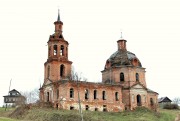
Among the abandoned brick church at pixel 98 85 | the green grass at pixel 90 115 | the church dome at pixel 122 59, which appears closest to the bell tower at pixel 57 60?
the abandoned brick church at pixel 98 85

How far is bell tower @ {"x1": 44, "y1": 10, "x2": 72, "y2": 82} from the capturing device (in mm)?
49719

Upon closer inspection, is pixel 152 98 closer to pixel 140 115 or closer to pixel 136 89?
pixel 136 89

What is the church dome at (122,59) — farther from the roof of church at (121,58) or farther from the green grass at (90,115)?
the green grass at (90,115)

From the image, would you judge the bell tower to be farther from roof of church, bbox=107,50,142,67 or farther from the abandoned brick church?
roof of church, bbox=107,50,142,67

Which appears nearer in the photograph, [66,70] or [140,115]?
[140,115]

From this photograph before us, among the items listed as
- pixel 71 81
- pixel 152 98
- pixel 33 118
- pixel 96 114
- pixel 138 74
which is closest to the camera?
pixel 33 118

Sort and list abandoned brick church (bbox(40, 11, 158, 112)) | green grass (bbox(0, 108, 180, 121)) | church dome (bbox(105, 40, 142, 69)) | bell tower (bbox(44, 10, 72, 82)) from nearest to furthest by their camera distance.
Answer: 1. green grass (bbox(0, 108, 180, 121))
2. abandoned brick church (bbox(40, 11, 158, 112))
3. bell tower (bbox(44, 10, 72, 82))
4. church dome (bbox(105, 40, 142, 69))

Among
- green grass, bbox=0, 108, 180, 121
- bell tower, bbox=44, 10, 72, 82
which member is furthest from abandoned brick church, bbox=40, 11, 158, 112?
green grass, bbox=0, 108, 180, 121

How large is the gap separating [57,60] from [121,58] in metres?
11.7

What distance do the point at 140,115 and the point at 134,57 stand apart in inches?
483

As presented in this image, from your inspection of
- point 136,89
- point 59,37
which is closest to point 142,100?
point 136,89

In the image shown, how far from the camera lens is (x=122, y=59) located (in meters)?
54.3

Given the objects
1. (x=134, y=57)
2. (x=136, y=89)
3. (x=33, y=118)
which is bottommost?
(x=33, y=118)

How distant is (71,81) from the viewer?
4716 cm
